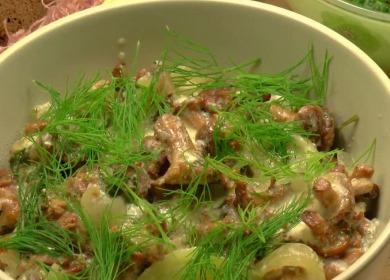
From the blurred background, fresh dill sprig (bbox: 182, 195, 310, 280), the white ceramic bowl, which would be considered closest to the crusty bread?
the blurred background

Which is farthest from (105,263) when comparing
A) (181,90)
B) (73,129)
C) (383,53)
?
(383,53)

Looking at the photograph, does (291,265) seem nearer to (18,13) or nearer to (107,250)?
(107,250)

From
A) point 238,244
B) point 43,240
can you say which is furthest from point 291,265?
point 43,240

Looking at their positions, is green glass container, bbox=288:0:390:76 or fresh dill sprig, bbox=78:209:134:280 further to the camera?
green glass container, bbox=288:0:390:76

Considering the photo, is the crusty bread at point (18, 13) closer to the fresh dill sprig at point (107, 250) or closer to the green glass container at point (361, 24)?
the green glass container at point (361, 24)

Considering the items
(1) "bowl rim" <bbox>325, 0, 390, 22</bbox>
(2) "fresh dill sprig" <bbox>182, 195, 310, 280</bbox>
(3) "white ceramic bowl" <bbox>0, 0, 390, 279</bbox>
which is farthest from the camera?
(1) "bowl rim" <bbox>325, 0, 390, 22</bbox>

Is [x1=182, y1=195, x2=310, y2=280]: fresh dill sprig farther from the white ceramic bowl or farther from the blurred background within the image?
the blurred background

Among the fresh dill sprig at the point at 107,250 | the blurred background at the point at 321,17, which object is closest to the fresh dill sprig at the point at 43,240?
the fresh dill sprig at the point at 107,250
